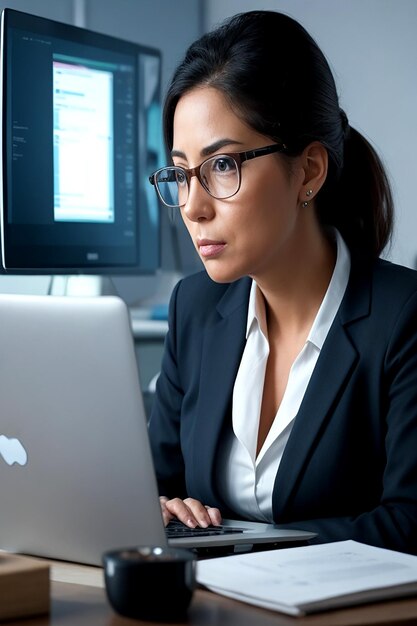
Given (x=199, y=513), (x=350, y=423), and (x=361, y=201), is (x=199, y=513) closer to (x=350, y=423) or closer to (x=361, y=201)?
(x=350, y=423)

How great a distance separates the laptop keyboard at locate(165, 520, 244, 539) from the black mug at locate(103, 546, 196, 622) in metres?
0.29

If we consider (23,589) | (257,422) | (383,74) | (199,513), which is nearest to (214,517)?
(199,513)

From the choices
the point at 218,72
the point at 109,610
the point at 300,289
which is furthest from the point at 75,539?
the point at 218,72

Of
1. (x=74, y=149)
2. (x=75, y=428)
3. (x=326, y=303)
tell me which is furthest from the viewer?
(x=74, y=149)

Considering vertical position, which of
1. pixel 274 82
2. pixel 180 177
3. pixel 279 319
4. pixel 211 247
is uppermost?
pixel 274 82

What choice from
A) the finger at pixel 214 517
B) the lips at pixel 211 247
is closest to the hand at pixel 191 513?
the finger at pixel 214 517

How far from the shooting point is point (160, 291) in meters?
3.69

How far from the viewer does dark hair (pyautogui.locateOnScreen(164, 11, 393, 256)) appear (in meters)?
1.56

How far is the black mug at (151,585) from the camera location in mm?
869

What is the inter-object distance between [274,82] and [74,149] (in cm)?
74

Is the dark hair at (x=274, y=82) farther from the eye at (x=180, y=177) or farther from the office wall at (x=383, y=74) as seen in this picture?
the office wall at (x=383, y=74)

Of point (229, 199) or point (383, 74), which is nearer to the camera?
point (229, 199)

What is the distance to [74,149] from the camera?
7.22 ft

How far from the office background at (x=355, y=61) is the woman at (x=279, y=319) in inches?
60.5
